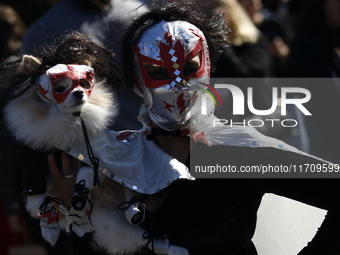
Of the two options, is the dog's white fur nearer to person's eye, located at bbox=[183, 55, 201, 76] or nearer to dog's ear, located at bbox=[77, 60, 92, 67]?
dog's ear, located at bbox=[77, 60, 92, 67]

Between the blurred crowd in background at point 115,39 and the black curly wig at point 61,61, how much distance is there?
0.44 m

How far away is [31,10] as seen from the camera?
604cm

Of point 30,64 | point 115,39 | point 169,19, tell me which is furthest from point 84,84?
point 115,39

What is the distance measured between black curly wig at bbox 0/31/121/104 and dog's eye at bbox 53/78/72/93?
0.32ft

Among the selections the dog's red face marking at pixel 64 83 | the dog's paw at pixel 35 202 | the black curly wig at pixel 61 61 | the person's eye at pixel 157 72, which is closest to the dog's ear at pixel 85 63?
the black curly wig at pixel 61 61

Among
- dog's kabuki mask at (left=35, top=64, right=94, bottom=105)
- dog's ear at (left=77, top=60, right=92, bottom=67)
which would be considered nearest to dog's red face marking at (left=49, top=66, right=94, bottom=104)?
dog's kabuki mask at (left=35, top=64, right=94, bottom=105)

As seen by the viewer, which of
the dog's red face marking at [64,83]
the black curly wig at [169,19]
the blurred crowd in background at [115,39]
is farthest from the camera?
the blurred crowd in background at [115,39]

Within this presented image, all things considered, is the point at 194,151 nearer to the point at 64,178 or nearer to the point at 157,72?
the point at 157,72

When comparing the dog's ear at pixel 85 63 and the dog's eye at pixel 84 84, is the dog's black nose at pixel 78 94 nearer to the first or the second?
the dog's eye at pixel 84 84

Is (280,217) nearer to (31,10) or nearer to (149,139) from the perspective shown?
(149,139)

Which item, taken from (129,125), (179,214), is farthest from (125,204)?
(129,125)

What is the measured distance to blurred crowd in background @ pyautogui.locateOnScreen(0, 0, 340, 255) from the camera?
12.2 feet

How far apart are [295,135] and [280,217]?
150 cm

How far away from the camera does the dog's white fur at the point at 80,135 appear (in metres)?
2.70
